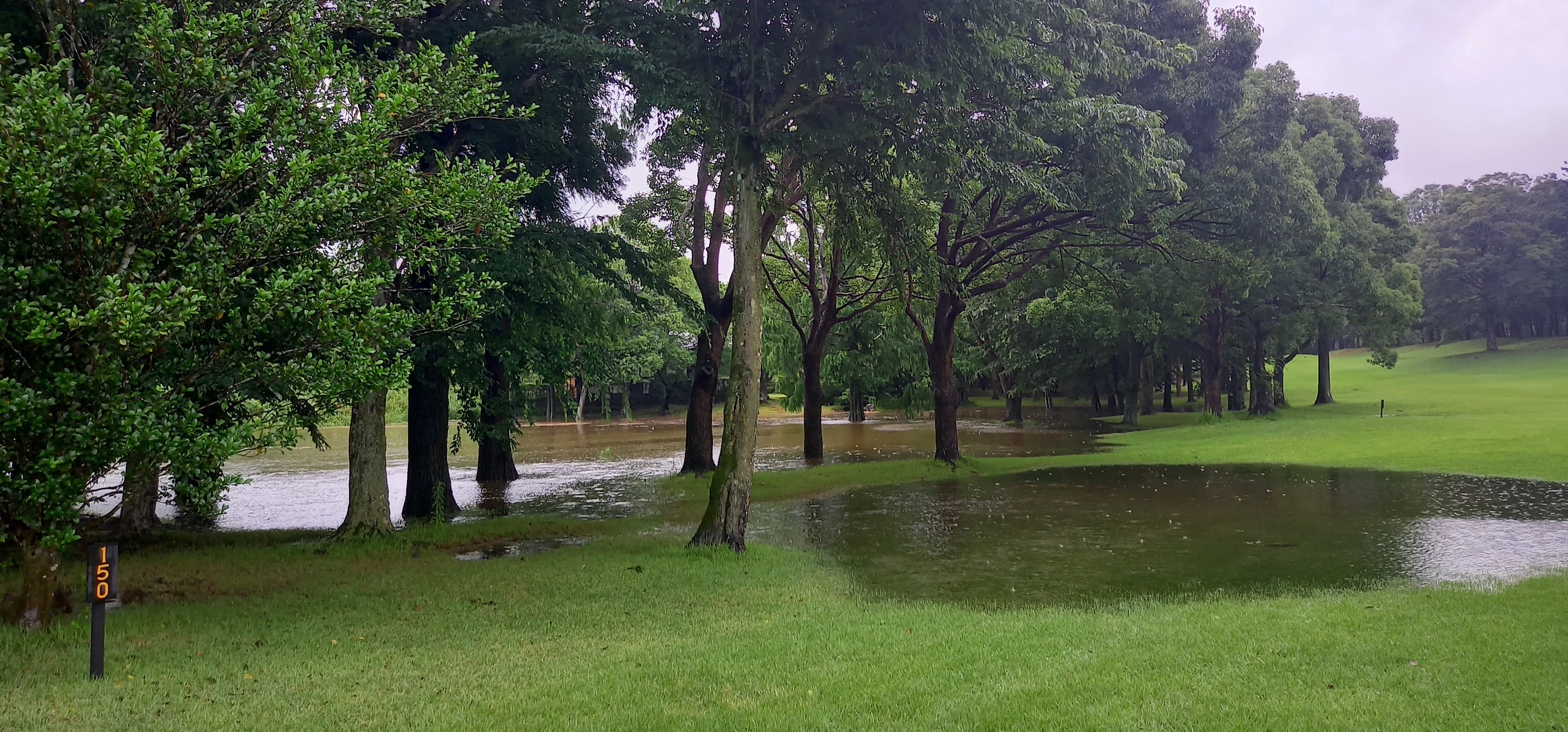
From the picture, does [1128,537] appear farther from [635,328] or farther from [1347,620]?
[635,328]

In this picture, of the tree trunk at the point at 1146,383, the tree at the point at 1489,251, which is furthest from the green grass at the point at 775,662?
the tree at the point at 1489,251

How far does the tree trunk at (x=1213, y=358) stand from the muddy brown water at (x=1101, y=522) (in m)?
16.5

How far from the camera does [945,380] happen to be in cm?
2519

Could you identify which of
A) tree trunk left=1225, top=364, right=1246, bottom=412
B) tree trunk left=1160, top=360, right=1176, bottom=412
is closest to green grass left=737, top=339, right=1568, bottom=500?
tree trunk left=1225, top=364, right=1246, bottom=412

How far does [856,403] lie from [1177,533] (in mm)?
35807

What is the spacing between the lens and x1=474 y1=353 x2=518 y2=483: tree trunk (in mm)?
15984

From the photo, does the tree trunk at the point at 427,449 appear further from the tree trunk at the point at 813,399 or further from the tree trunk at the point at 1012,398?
the tree trunk at the point at 1012,398

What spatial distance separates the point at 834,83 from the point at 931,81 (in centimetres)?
220

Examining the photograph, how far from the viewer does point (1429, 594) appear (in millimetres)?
9062

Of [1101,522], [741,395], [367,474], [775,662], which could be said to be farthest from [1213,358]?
[775,662]

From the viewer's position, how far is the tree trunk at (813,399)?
2723cm

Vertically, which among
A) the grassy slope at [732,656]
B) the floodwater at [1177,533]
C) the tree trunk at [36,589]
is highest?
the tree trunk at [36,589]

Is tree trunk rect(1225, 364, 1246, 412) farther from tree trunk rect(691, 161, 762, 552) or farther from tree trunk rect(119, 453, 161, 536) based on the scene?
tree trunk rect(119, 453, 161, 536)

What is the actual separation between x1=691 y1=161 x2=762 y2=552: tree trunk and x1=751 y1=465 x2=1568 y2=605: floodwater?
65.2 inches
